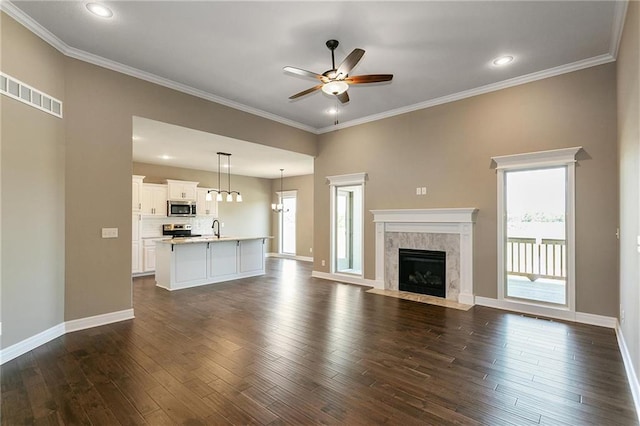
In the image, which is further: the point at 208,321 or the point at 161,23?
the point at 208,321

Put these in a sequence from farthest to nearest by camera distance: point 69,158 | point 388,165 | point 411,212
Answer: point 388,165, point 411,212, point 69,158

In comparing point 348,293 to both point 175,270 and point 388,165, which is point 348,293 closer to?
point 388,165

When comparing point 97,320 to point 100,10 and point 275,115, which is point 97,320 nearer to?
point 100,10

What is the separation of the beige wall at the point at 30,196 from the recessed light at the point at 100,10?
31.2 inches

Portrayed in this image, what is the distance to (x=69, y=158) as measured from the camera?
3754mm

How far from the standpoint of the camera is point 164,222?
846 cm

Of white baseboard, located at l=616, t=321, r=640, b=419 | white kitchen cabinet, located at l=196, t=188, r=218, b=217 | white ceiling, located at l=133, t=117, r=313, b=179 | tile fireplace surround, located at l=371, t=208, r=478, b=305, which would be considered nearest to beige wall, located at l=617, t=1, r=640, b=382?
white baseboard, located at l=616, t=321, r=640, b=419

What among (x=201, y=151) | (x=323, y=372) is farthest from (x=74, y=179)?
(x=323, y=372)

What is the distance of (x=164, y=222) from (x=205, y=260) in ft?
9.04

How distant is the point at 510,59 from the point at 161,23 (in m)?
4.27

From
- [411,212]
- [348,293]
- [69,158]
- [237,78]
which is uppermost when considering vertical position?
[237,78]

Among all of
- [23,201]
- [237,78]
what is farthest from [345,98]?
[23,201]

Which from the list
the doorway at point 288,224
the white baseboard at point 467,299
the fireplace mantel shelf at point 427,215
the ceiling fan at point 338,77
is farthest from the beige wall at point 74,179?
the doorway at point 288,224

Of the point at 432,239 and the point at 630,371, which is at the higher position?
the point at 432,239
